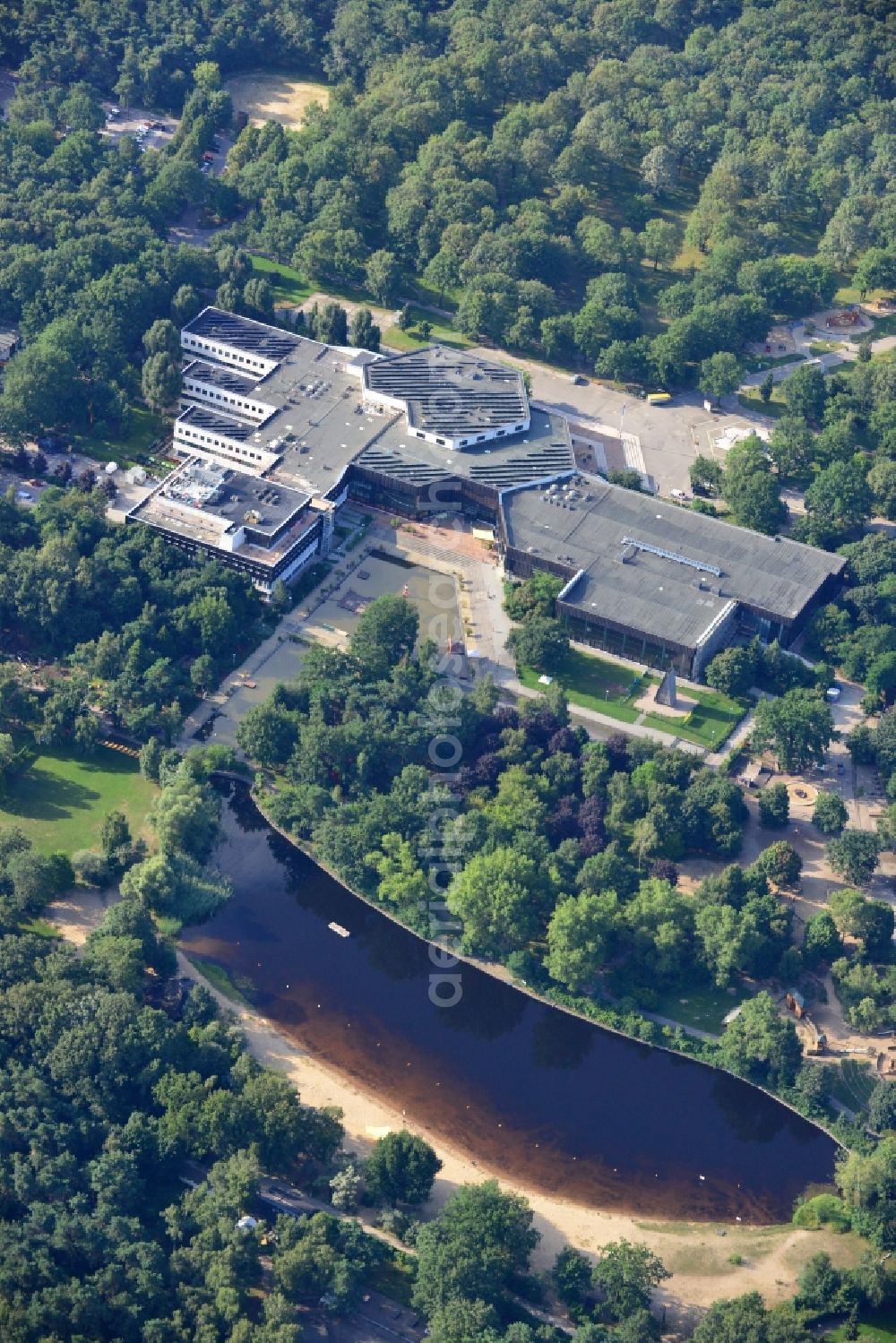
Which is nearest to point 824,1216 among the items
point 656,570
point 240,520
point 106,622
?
point 656,570

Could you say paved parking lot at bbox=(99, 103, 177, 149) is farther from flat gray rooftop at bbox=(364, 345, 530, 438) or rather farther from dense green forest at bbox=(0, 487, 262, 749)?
dense green forest at bbox=(0, 487, 262, 749)

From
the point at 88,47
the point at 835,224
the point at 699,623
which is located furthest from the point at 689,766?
the point at 88,47

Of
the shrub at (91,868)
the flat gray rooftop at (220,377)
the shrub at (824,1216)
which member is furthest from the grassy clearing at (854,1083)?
the flat gray rooftop at (220,377)

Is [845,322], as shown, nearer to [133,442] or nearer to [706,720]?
[706,720]

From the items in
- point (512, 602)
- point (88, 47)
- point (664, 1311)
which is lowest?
point (664, 1311)

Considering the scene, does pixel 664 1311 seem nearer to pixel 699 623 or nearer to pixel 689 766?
pixel 689 766

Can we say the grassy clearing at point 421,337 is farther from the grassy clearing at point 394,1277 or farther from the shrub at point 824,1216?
the grassy clearing at point 394,1277

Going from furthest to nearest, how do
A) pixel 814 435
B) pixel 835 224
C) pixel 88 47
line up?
pixel 88 47
pixel 835 224
pixel 814 435
